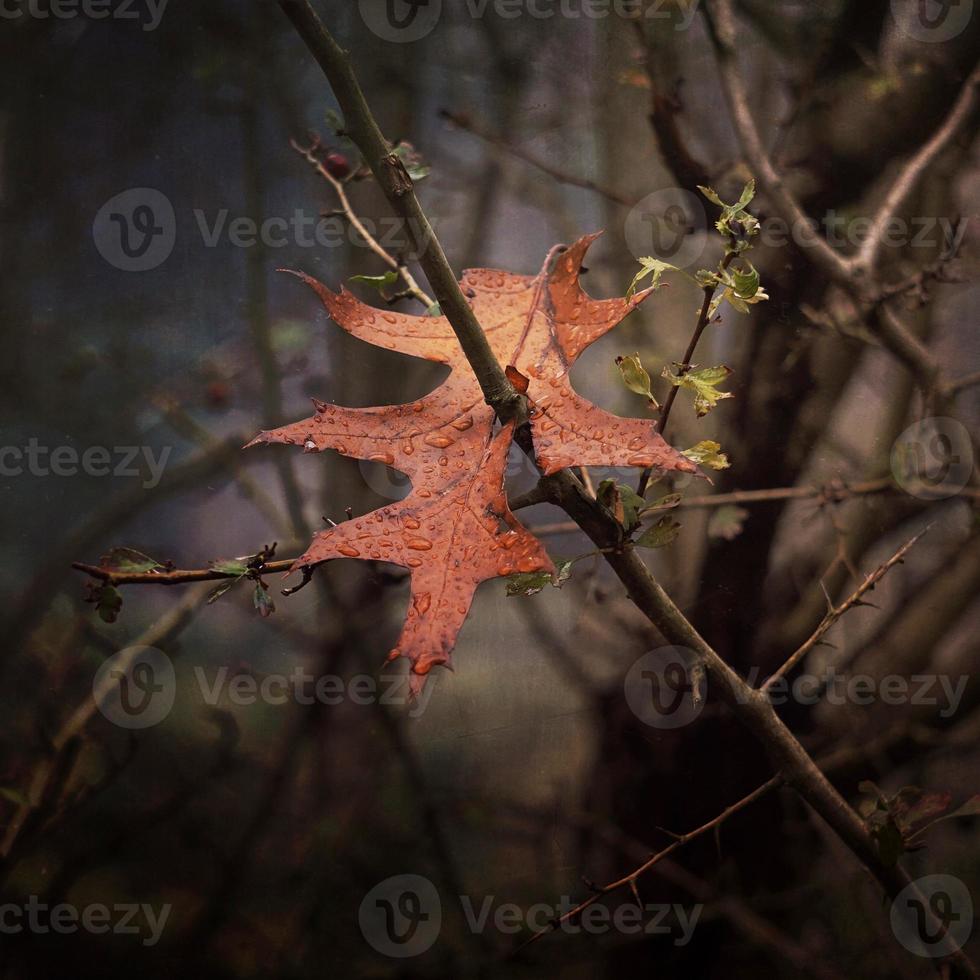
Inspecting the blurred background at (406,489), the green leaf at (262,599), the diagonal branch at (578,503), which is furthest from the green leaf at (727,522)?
the green leaf at (262,599)

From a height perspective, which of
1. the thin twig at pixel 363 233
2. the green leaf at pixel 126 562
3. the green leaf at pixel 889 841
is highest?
the thin twig at pixel 363 233

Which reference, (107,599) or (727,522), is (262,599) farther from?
(727,522)

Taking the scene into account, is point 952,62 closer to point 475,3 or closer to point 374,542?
point 475,3

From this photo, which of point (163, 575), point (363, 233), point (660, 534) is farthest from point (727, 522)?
point (163, 575)

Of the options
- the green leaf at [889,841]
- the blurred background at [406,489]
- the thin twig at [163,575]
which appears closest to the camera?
the thin twig at [163,575]

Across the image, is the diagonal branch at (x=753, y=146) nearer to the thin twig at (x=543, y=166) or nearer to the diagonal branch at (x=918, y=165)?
the diagonal branch at (x=918, y=165)

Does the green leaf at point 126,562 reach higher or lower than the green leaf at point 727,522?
higher

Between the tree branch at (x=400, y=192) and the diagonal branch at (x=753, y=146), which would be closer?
the tree branch at (x=400, y=192)

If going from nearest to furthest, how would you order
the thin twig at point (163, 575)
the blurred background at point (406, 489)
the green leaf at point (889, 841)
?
the thin twig at point (163, 575) < the green leaf at point (889, 841) < the blurred background at point (406, 489)

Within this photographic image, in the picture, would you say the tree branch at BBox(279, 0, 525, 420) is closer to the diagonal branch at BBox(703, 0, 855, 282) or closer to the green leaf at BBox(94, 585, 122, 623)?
the green leaf at BBox(94, 585, 122, 623)
